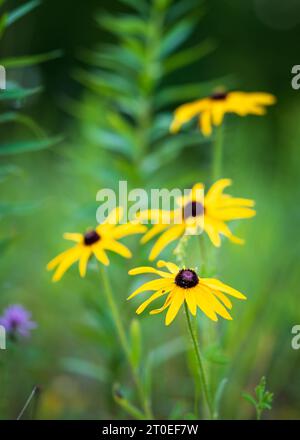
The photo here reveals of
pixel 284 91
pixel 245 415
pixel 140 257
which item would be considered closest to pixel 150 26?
pixel 140 257

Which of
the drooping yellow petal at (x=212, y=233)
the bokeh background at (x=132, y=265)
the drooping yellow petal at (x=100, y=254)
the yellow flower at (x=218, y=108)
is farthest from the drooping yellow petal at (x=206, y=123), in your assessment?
the drooping yellow petal at (x=100, y=254)

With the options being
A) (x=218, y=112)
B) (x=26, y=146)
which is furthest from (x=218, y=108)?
(x=26, y=146)

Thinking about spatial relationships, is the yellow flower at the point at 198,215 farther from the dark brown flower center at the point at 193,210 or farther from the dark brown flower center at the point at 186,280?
the dark brown flower center at the point at 186,280

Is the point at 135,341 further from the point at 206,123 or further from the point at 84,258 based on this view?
the point at 206,123

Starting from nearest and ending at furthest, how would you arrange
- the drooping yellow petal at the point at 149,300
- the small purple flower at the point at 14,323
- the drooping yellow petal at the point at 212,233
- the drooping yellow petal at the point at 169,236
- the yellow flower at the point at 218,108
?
the drooping yellow petal at the point at 149,300 → the drooping yellow petal at the point at 212,233 → the drooping yellow petal at the point at 169,236 → the small purple flower at the point at 14,323 → the yellow flower at the point at 218,108

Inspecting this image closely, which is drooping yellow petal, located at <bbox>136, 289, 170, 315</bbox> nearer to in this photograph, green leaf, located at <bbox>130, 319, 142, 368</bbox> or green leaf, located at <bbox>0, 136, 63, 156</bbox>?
green leaf, located at <bbox>130, 319, 142, 368</bbox>
